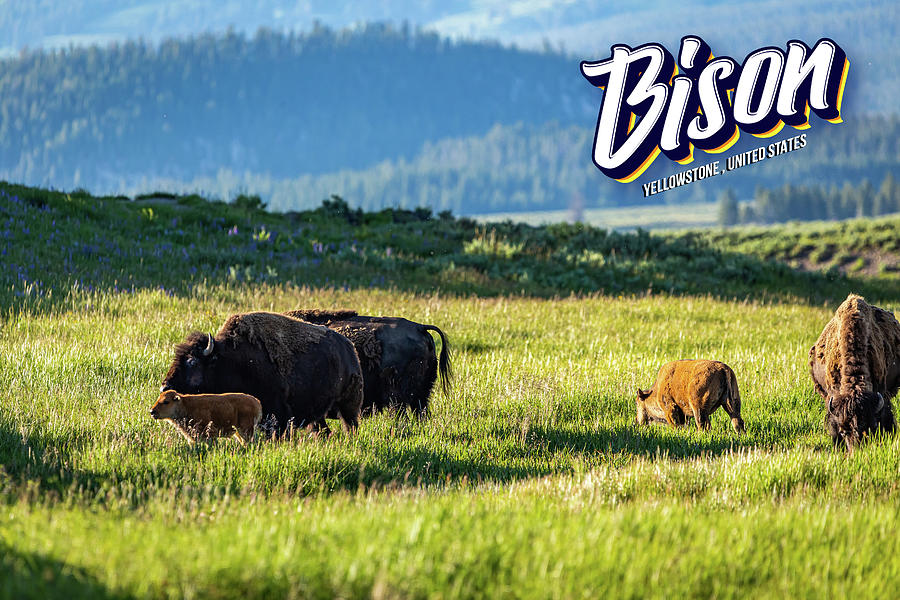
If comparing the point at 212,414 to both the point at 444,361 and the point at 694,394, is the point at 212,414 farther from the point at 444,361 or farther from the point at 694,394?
the point at 694,394

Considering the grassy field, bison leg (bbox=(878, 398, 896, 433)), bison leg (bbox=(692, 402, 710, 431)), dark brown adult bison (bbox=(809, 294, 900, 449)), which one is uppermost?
dark brown adult bison (bbox=(809, 294, 900, 449))

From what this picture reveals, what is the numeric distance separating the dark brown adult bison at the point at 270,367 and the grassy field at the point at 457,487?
18.5 inches

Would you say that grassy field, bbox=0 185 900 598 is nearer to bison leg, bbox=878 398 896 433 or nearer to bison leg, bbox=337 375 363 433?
bison leg, bbox=337 375 363 433

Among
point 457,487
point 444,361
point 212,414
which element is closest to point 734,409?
point 444,361

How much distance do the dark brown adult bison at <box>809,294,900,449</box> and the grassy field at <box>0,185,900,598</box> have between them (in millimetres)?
291

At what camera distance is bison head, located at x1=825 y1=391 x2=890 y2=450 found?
24.4ft

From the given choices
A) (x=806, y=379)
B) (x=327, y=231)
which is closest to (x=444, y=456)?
(x=806, y=379)

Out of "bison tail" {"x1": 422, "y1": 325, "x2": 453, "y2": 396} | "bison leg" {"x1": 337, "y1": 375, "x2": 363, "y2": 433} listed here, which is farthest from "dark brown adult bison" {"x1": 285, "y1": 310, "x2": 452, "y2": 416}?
"bison leg" {"x1": 337, "y1": 375, "x2": 363, "y2": 433}

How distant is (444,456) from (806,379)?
18.8ft

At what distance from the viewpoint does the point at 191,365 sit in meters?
7.62

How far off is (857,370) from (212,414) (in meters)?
5.66

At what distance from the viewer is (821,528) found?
17.3ft

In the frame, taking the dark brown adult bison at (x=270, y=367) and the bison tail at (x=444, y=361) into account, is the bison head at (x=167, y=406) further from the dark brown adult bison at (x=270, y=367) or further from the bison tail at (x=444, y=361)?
the bison tail at (x=444, y=361)

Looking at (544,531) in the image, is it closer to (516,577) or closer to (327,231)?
(516,577)
